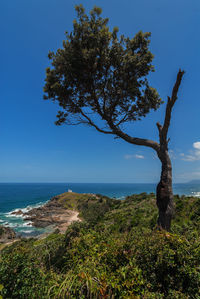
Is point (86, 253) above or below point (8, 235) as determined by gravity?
above

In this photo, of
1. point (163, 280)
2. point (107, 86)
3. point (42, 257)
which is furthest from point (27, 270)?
point (107, 86)

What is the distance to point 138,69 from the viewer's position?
270 inches

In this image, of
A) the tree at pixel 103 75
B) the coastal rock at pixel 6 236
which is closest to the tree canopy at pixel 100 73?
the tree at pixel 103 75

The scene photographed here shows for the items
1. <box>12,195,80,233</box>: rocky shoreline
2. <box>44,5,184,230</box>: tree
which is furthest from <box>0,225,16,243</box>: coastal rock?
<box>44,5,184,230</box>: tree

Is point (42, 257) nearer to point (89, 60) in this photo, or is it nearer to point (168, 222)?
point (168, 222)

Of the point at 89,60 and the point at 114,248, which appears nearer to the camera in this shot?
the point at 114,248

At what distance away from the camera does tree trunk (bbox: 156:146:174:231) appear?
489cm

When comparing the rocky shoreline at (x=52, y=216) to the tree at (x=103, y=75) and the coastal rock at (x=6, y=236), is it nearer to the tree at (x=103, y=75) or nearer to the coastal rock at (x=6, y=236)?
the coastal rock at (x=6, y=236)

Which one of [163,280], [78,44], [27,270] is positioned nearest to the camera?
[27,270]

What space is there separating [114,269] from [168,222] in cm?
262

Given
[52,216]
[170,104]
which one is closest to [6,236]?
[52,216]

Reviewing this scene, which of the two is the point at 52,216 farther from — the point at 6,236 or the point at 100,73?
the point at 100,73

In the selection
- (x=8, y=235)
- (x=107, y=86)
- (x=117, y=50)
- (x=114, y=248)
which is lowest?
(x=8, y=235)

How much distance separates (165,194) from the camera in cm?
503
